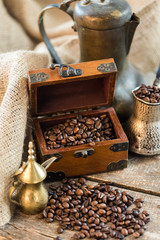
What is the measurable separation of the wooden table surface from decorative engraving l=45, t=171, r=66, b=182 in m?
0.11

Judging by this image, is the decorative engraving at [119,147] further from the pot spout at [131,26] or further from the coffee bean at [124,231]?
the pot spout at [131,26]

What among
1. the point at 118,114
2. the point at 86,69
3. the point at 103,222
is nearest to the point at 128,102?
the point at 118,114

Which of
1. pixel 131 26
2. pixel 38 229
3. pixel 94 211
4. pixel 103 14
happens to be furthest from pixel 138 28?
pixel 38 229

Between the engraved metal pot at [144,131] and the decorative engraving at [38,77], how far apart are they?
379mm

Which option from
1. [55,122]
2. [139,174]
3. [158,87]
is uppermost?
[158,87]

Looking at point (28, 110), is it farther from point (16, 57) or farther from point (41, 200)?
point (41, 200)

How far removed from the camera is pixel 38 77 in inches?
58.3

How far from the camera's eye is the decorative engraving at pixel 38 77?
1.47 m

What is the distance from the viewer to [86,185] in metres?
1.50

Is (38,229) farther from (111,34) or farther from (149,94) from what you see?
(111,34)

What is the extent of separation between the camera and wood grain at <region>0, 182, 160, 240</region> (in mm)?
1300

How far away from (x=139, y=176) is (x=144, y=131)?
193 mm

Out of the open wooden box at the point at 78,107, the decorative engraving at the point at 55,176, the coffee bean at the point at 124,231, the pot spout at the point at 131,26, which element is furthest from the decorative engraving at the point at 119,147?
the pot spout at the point at 131,26

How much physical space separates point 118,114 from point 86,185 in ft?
1.35
